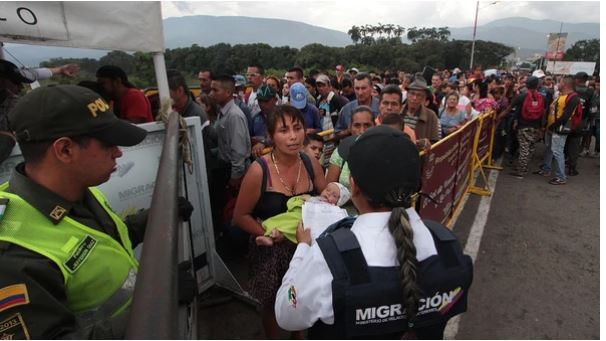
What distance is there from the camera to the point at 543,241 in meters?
4.78

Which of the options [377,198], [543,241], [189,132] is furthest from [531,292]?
[189,132]

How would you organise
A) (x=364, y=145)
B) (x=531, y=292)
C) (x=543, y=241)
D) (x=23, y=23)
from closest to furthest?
(x=364, y=145) < (x=23, y=23) < (x=531, y=292) < (x=543, y=241)

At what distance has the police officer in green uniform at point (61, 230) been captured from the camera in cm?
106

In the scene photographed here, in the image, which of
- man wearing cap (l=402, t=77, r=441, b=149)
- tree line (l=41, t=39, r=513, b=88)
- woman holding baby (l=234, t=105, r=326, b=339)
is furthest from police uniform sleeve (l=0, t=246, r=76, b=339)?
man wearing cap (l=402, t=77, r=441, b=149)

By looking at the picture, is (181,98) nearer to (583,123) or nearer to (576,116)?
(576,116)

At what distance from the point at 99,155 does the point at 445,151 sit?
3665 mm

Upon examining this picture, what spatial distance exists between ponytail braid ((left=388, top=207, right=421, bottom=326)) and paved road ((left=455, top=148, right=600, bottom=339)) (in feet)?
7.44

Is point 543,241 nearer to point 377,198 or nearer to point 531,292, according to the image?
point 531,292

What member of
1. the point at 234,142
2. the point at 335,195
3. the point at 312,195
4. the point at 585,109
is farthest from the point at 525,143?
the point at 335,195

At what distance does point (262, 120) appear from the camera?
5012mm

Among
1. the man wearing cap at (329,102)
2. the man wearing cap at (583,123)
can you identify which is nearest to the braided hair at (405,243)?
the man wearing cap at (329,102)

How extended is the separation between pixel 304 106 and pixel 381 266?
4004 mm

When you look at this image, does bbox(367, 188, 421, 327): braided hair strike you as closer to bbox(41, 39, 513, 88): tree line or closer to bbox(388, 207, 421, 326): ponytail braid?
bbox(388, 207, 421, 326): ponytail braid

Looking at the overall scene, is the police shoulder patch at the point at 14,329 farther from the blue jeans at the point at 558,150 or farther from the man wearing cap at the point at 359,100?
the blue jeans at the point at 558,150
